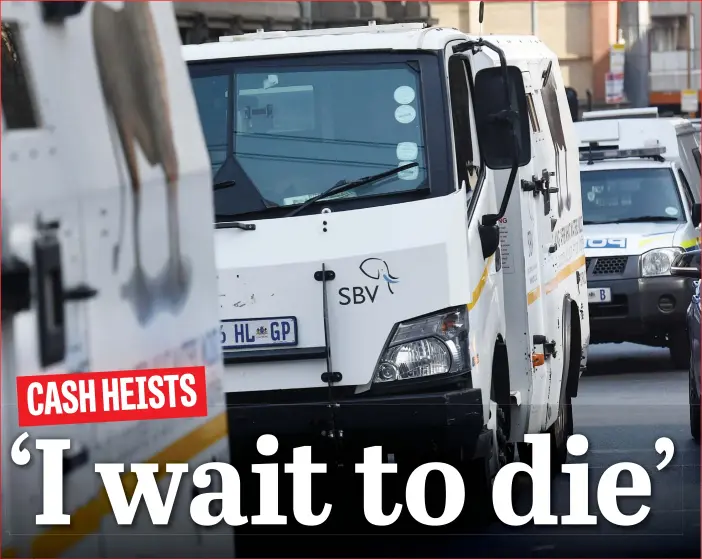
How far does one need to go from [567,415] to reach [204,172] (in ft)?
19.4

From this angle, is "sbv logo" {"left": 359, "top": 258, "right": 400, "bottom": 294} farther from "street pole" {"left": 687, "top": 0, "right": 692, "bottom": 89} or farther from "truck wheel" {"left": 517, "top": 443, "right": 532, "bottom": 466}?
"street pole" {"left": 687, "top": 0, "right": 692, "bottom": 89}

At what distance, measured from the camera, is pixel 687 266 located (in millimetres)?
14039

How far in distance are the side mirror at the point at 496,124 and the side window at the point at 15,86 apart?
318 centimetres

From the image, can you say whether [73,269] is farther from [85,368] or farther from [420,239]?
[420,239]

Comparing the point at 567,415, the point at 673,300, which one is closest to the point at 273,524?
the point at 567,415

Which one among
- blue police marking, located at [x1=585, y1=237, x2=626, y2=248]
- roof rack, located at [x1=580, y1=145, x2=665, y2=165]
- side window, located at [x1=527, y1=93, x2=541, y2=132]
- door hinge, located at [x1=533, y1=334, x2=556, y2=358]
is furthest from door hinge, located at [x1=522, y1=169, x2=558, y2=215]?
roof rack, located at [x1=580, y1=145, x2=665, y2=165]

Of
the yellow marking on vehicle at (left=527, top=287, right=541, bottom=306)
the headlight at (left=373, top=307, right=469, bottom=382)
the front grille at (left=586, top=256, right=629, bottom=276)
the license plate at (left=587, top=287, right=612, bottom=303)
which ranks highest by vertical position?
the headlight at (left=373, top=307, right=469, bottom=382)

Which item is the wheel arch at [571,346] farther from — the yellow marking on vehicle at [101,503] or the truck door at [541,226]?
the yellow marking on vehicle at [101,503]

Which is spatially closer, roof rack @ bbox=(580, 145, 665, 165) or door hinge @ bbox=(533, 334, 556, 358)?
door hinge @ bbox=(533, 334, 556, 358)

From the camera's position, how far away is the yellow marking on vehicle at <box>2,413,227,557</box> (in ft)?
15.3

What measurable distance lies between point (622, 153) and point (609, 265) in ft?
8.63

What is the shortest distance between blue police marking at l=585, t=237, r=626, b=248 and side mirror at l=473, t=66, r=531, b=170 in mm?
8657

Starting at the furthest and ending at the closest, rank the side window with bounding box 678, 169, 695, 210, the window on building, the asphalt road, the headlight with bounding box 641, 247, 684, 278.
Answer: the window on building
the side window with bounding box 678, 169, 695, 210
the headlight with bounding box 641, 247, 684, 278
the asphalt road

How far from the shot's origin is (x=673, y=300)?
15.4m
